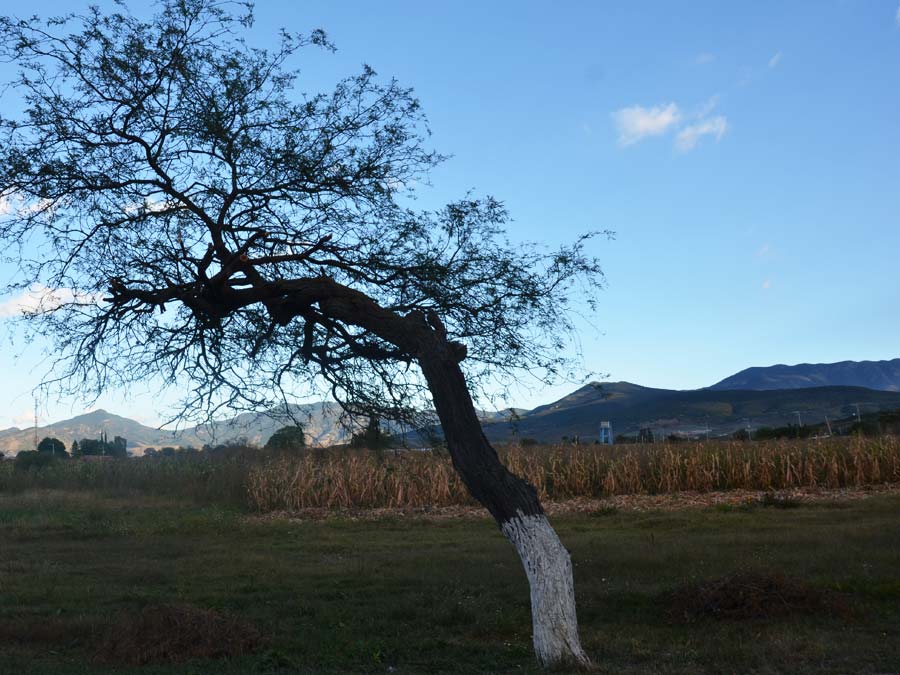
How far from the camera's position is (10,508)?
25.4 m

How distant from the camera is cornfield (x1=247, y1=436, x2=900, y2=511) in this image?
23984mm

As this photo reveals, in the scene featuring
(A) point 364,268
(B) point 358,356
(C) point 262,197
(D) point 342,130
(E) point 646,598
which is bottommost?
(E) point 646,598

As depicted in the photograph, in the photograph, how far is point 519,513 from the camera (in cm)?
726

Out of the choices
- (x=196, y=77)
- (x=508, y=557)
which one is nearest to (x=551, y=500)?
(x=508, y=557)

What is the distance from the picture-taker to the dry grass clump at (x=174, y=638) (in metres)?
8.12

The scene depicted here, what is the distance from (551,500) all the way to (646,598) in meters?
13.8

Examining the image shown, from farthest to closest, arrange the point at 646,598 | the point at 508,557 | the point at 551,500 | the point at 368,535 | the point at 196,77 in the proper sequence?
the point at 551,500 → the point at 368,535 → the point at 508,557 → the point at 646,598 → the point at 196,77

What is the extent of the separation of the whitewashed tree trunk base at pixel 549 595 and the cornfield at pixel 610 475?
16656 mm

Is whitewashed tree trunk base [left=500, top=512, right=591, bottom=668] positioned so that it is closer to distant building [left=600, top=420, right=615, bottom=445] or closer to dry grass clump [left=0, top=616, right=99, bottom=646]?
dry grass clump [left=0, top=616, right=99, bottom=646]

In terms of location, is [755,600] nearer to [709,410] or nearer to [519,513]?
[519,513]

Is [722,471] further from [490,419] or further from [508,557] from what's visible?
[490,419]

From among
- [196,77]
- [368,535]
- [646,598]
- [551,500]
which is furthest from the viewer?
[551,500]

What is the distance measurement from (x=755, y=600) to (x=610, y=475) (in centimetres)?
1532

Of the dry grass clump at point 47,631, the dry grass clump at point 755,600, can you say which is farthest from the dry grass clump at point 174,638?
the dry grass clump at point 755,600
